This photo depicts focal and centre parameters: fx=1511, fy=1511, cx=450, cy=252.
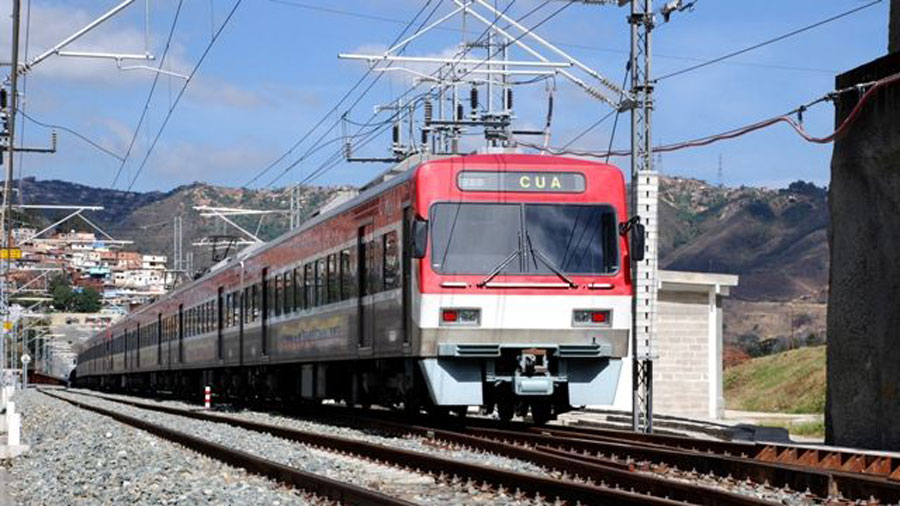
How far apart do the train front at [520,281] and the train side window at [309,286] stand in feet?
20.5

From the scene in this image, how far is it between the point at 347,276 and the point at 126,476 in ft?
27.6

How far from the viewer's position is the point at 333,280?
74.9 feet

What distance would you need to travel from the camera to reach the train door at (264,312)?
94.8 feet

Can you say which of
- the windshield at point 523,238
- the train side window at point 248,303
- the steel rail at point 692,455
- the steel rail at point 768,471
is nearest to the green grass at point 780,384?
the train side window at point 248,303

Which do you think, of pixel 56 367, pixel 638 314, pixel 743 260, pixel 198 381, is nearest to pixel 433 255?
pixel 638 314

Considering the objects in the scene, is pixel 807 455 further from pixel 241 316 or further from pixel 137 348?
pixel 137 348

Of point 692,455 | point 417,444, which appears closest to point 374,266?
point 417,444

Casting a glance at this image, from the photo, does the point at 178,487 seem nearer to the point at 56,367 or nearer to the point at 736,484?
the point at 736,484

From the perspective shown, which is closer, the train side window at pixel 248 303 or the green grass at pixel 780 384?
the train side window at pixel 248 303

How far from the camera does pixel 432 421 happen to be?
848 inches

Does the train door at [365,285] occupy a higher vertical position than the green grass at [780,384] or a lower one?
higher

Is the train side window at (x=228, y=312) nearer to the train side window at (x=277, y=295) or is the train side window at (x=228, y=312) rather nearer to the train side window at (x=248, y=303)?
the train side window at (x=248, y=303)

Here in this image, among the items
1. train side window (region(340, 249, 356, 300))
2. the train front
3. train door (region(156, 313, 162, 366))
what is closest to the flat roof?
train side window (region(340, 249, 356, 300))

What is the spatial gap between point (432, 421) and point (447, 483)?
8.58 metres
